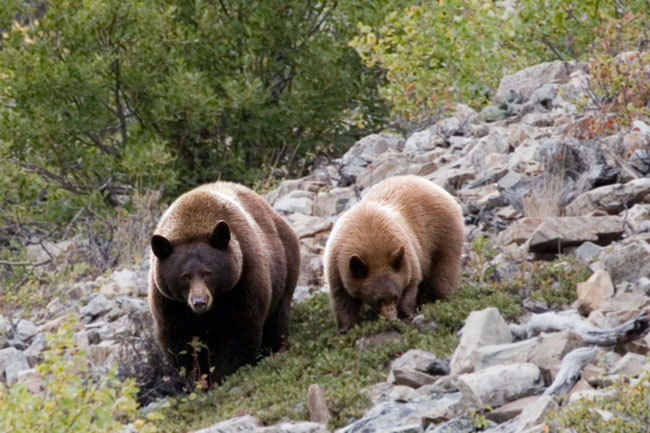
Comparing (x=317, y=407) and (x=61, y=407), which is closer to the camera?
(x=61, y=407)

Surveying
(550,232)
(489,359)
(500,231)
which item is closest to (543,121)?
(500,231)

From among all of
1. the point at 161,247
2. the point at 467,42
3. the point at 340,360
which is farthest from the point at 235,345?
the point at 467,42

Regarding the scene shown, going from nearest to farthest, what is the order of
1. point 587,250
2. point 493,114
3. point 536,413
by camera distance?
point 536,413 < point 587,250 < point 493,114

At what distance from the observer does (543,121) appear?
45.8 feet

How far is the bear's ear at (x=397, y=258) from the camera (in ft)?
28.0

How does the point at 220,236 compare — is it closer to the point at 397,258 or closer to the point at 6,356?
the point at 397,258

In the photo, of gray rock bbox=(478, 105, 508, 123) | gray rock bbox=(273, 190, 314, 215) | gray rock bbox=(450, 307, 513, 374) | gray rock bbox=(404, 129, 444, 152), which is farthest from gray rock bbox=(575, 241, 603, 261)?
gray rock bbox=(478, 105, 508, 123)

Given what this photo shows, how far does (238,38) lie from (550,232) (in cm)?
939

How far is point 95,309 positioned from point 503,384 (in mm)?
5656

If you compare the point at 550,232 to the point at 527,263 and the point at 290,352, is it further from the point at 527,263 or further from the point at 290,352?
the point at 290,352

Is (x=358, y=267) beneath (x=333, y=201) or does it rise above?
above

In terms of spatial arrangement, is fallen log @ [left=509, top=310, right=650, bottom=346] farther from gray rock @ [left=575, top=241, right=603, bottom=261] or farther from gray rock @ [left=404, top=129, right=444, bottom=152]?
gray rock @ [left=404, top=129, right=444, bottom=152]

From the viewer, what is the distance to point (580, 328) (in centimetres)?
714

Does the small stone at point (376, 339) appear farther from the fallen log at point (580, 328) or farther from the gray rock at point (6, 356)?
the gray rock at point (6, 356)
